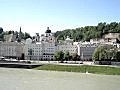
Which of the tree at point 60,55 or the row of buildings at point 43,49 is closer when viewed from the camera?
the tree at point 60,55

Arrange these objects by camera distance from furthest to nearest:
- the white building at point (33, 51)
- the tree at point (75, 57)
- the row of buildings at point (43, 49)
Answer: the white building at point (33, 51) < the row of buildings at point (43, 49) < the tree at point (75, 57)

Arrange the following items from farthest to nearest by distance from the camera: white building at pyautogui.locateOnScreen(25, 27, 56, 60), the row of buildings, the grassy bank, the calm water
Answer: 1. white building at pyautogui.locateOnScreen(25, 27, 56, 60)
2. the row of buildings
3. the grassy bank
4. the calm water

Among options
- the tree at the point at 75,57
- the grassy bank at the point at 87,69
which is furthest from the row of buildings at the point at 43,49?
the grassy bank at the point at 87,69

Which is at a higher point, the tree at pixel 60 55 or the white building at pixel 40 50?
the white building at pixel 40 50

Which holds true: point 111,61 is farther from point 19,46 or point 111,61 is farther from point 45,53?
point 19,46

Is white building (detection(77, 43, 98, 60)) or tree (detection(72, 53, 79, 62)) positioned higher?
white building (detection(77, 43, 98, 60))

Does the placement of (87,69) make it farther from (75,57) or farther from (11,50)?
(11,50)

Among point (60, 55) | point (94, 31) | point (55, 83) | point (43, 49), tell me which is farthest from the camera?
point (94, 31)

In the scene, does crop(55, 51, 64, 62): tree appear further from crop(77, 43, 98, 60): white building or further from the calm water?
the calm water

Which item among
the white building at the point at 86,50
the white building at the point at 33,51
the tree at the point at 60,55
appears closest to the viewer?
the tree at the point at 60,55

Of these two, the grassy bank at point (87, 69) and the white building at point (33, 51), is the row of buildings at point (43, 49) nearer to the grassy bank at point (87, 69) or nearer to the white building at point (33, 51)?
the white building at point (33, 51)

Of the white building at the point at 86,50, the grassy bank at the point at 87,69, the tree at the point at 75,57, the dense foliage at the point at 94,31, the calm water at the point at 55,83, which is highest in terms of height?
the dense foliage at the point at 94,31

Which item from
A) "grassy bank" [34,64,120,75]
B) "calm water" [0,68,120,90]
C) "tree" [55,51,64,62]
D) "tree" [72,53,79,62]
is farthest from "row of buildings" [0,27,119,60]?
"calm water" [0,68,120,90]

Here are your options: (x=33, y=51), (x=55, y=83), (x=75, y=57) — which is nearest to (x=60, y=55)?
(x=75, y=57)
